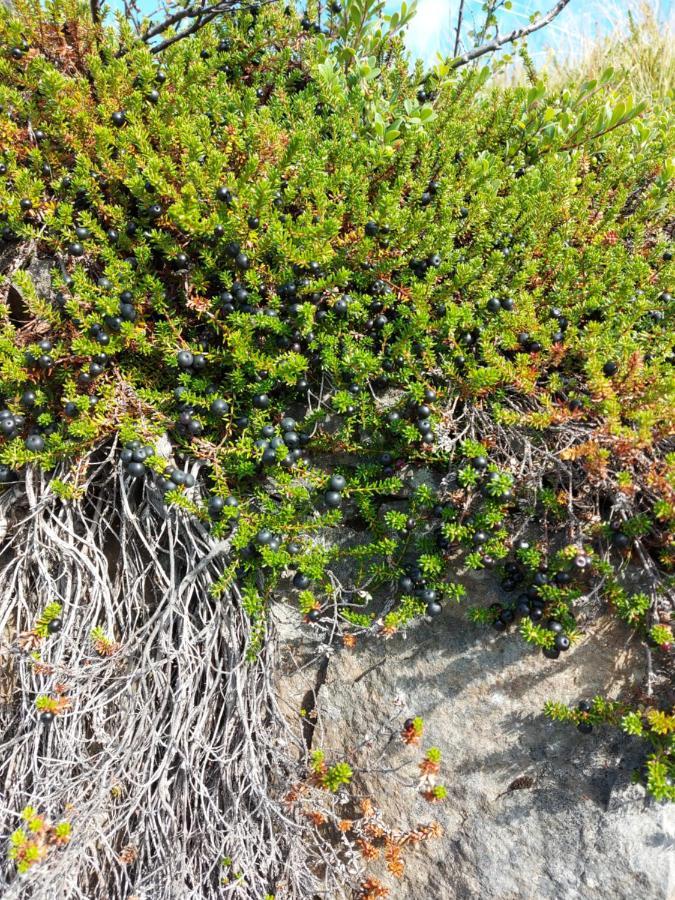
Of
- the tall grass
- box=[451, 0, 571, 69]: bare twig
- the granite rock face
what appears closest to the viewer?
the granite rock face

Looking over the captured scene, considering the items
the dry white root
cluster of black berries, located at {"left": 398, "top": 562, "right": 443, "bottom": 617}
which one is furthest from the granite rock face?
the dry white root

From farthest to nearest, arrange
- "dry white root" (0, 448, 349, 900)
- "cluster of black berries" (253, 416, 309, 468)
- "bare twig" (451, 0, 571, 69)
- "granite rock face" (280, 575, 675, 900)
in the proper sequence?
"bare twig" (451, 0, 571, 69) → "cluster of black berries" (253, 416, 309, 468) → "dry white root" (0, 448, 349, 900) → "granite rock face" (280, 575, 675, 900)

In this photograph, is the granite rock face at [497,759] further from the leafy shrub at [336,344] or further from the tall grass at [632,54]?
the tall grass at [632,54]

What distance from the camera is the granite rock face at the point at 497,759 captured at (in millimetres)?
2700

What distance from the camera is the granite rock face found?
106 inches

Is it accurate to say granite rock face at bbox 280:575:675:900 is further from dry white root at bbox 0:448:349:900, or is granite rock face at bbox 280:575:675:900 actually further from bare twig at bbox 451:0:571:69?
bare twig at bbox 451:0:571:69

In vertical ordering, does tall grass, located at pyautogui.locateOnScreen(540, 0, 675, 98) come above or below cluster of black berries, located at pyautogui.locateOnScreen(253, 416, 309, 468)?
above

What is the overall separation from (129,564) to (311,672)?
4.02 feet

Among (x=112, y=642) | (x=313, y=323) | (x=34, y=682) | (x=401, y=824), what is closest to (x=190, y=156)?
(x=313, y=323)

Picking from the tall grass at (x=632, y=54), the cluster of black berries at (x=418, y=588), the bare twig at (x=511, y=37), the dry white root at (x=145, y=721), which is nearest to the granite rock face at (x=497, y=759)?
the cluster of black berries at (x=418, y=588)

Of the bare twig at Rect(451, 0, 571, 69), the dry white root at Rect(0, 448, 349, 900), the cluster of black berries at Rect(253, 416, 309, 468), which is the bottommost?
the dry white root at Rect(0, 448, 349, 900)

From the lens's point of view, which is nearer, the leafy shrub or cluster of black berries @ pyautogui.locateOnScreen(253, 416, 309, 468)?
the leafy shrub

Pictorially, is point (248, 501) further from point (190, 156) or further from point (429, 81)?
point (429, 81)

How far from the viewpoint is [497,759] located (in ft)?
9.61
